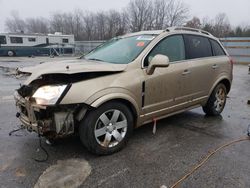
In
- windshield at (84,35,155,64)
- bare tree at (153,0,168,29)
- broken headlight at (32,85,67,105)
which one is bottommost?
broken headlight at (32,85,67,105)

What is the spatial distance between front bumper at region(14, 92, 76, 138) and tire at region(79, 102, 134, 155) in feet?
0.64

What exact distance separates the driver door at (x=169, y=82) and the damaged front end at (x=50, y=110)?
112cm

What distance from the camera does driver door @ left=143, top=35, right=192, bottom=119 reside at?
11.3ft

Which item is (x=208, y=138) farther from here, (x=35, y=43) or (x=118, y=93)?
(x=35, y=43)

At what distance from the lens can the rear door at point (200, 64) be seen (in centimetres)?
414

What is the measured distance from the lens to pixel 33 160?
300 cm

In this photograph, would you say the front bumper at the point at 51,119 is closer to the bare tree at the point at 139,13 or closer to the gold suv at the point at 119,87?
the gold suv at the point at 119,87

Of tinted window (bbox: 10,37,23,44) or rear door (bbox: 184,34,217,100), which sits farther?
tinted window (bbox: 10,37,23,44)

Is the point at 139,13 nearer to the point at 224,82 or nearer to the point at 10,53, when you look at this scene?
the point at 10,53

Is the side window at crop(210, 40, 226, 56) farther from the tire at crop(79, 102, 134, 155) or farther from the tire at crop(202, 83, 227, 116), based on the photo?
the tire at crop(79, 102, 134, 155)

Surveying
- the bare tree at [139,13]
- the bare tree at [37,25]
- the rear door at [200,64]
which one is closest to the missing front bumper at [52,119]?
the rear door at [200,64]

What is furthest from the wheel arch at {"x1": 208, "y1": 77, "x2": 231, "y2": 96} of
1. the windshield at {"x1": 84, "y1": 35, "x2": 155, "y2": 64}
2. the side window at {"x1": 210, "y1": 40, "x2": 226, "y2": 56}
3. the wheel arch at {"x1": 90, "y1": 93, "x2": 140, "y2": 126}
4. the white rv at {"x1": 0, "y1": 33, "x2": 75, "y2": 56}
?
the white rv at {"x1": 0, "y1": 33, "x2": 75, "y2": 56}

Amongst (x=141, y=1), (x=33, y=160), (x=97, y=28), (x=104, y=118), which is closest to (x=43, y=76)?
(x=104, y=118)

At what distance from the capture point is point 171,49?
12.6 ft
